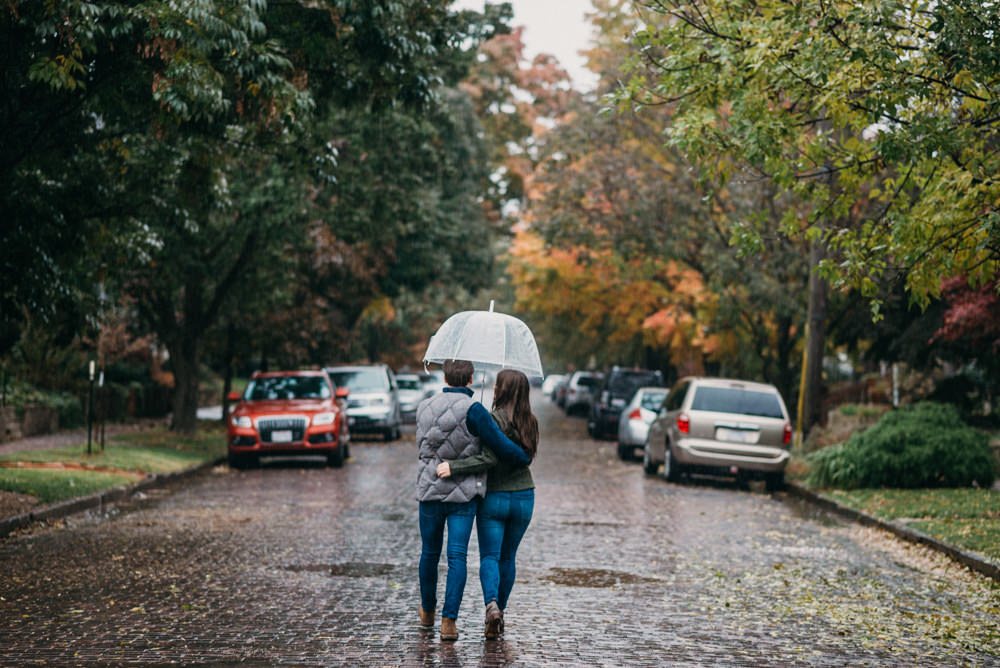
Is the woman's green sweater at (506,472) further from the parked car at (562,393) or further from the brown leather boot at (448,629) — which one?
the parked car at (562,393)

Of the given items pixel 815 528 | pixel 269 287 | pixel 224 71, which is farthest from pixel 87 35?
pixel 269 287

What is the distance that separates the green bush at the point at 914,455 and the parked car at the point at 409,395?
20848 mm

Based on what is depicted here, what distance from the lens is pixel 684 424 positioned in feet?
63.1

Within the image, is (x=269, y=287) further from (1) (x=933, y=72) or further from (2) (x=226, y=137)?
(1) (x=933, y=72)

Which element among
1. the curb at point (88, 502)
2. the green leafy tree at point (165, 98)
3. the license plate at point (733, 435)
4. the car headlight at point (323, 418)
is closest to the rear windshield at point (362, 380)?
the car headlight at point (323, 418)

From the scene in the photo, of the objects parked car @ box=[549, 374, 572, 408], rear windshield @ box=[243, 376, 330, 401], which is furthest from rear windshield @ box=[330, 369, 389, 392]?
parked car @ box=[549, 374, 572, 408]

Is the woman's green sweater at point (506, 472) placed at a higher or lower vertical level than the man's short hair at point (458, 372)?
Answer: lower

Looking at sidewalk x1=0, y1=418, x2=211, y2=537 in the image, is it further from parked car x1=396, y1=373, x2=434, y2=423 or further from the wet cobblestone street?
parked car x1=396, y1=373, x2=434, y2=423

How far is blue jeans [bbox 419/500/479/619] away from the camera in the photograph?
7418 mm

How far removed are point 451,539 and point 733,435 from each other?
12297 millimetres

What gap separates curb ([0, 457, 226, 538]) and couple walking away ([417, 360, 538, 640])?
6.56 m

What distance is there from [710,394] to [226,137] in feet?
29.2

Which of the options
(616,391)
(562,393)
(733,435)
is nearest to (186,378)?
(616,391)

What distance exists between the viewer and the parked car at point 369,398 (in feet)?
97.6
